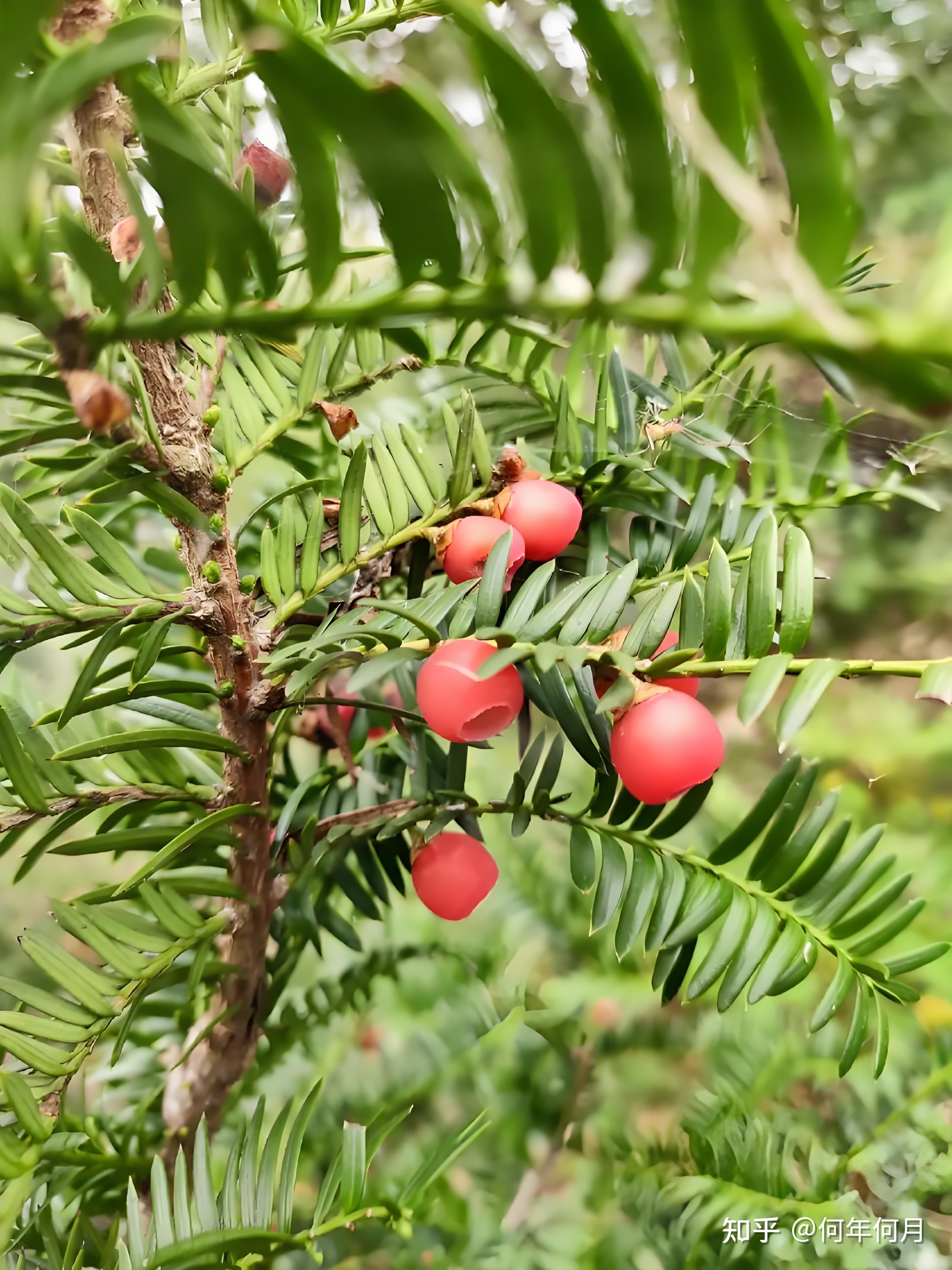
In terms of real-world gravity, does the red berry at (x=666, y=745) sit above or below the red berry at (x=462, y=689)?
below

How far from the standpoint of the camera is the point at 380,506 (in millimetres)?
239

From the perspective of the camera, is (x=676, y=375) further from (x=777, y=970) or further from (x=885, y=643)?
(x=885, y=643)

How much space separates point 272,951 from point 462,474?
38cm

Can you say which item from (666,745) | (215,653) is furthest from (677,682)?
(215,653)

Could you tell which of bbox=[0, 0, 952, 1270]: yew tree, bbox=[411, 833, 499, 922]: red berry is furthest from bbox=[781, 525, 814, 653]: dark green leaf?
bbox=[411, 833, 499, 922]: red berry

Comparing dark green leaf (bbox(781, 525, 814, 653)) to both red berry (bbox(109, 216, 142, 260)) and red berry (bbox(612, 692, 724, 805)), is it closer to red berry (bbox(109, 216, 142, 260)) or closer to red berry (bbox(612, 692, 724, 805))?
red berry (bbox(612, 692, 724, 805))

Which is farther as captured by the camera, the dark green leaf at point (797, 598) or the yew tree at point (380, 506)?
the dark green leaf at point (797, 598)

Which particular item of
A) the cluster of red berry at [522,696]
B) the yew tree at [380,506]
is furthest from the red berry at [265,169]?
the cluster of red berry at [522,696]

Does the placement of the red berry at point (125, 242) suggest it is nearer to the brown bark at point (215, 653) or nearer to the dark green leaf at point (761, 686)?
the brown bark at point (215, 653)

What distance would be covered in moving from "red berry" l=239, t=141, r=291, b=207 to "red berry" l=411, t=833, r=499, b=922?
22cm

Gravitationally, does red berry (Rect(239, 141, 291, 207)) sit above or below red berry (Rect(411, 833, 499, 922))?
above

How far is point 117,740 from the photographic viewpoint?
0.66 ft

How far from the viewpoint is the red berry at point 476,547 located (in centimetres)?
23

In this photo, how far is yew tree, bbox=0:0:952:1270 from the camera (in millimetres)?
99
